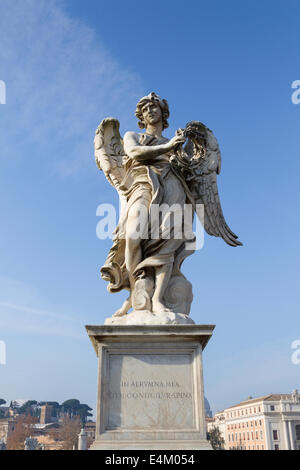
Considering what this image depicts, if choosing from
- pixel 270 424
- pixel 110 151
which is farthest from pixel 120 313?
pixel 270 424

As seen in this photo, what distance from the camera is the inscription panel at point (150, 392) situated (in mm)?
5379

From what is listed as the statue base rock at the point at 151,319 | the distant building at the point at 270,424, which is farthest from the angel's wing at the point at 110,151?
the distant building at the point at 270,424

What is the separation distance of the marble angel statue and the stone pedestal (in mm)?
340

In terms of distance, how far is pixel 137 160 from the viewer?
7.00 m

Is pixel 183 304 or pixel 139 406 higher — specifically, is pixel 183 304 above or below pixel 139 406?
above

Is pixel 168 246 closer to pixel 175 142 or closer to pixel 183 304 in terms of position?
pixel 183 304

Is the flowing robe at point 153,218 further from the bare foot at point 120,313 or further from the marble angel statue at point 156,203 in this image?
the bare foot at point 120,313

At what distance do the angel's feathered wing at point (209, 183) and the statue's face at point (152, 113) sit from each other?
59 centimetres

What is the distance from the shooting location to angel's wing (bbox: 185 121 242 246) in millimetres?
7262

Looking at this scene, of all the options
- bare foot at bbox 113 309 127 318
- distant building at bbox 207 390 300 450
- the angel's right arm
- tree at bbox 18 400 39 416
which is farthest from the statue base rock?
tree at bbox 18 400 39 416

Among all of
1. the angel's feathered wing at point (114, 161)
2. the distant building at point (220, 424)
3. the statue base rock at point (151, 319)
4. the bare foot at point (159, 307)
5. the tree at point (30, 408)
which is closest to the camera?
the statue base rock at point (151, 319)

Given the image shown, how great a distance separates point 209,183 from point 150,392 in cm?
357
